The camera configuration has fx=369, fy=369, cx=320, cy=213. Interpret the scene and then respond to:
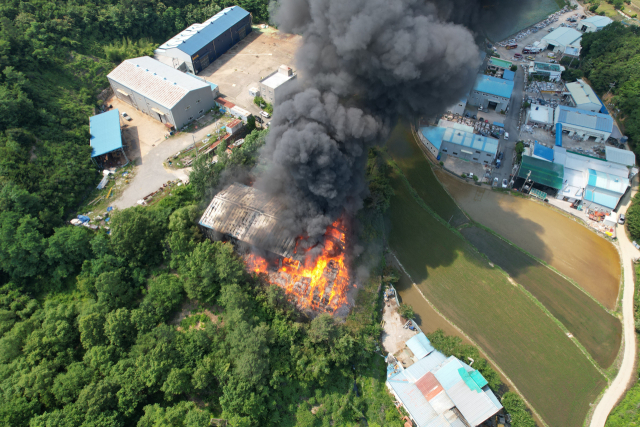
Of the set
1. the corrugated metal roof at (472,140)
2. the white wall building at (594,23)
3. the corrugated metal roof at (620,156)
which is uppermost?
the white wall building at (594,23)

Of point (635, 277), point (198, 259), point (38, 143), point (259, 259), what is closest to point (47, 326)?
point (198, 259)

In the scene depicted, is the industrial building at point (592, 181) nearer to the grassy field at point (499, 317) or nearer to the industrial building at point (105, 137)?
the grassy field at point (499, 317)

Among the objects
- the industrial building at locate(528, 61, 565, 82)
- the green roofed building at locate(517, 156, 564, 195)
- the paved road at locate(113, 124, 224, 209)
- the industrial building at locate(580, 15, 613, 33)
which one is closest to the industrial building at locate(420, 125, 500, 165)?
the green roofed building at locate(517, 156, 564, 195)

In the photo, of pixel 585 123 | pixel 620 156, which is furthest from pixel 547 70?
pixel 620 156

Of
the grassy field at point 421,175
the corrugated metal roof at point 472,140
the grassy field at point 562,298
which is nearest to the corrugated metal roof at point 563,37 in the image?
the corrugated metal roof at point 472,140

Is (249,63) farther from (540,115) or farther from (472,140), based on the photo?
(540,115)

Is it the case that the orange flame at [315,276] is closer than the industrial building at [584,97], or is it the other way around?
the orange flame at [315,276]

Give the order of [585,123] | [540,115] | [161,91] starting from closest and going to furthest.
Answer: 1. [161,91]
2. [585,123]
3. [540,115]

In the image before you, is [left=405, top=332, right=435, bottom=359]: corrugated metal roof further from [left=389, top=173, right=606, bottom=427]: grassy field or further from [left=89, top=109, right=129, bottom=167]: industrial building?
[left=89, top=109, right=129, bottom=167]: industrial building
